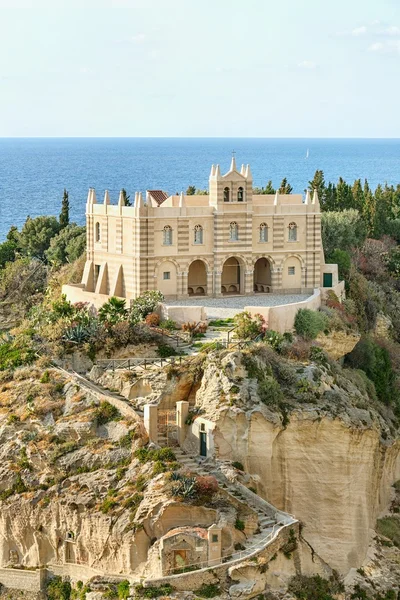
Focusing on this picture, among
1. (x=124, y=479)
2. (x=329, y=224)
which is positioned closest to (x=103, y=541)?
(x=124, y=479)

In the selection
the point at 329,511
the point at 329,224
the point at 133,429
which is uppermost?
the point at 329,224

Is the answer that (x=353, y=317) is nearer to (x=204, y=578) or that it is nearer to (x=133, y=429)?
(x=133, y=429)

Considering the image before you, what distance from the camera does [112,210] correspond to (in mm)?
62875

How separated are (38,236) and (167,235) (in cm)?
2462

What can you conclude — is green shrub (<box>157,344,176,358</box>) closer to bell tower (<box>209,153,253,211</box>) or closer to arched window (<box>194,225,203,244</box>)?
arched window (<box>194,225,203,244</box>)

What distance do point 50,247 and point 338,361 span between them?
2693cm

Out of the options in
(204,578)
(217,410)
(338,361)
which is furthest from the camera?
(338,361)

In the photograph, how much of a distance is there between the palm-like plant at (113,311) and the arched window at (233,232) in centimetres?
661

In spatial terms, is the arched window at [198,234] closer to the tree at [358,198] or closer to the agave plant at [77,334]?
the agave plant at [77,334]

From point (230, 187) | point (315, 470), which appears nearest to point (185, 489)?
point (315, 470)

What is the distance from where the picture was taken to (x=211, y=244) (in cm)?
6191

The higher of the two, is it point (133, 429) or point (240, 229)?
point (240, 229)

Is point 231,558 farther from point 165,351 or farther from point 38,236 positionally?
point 38,236

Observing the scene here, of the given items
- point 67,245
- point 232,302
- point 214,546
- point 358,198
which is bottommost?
point 214,546
